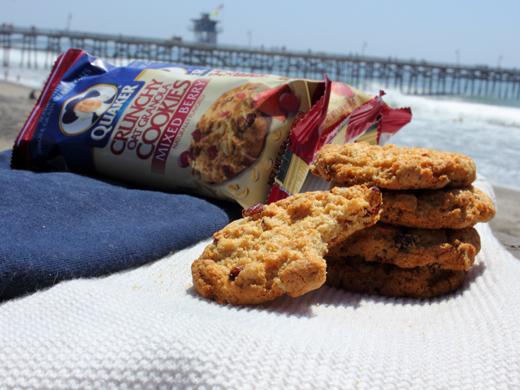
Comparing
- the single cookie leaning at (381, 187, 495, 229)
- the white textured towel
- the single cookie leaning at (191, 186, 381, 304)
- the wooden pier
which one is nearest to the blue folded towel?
the white textured towel

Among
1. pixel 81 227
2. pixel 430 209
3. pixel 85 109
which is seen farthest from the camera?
pixel 85 109

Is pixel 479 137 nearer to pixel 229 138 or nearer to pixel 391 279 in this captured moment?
pixel 229 138

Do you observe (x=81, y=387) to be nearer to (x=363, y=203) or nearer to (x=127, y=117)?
(x=363, y=203)

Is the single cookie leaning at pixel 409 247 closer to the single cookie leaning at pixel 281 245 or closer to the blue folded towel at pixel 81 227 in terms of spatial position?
the single cookie leaning at pixel 281 245

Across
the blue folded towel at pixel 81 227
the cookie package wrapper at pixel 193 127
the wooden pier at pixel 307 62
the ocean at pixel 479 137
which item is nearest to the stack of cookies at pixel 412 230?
the blue folded towel at pixel 81 227

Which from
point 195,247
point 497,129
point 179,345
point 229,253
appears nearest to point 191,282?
point 229,253

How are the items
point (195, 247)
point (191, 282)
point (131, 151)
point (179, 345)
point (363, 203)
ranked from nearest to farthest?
point (179, 345)
point (363, 203)
point (191, 282)
point (195, 247)
point (131, 151)

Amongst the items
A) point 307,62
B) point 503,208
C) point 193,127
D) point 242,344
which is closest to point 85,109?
point 193,127
